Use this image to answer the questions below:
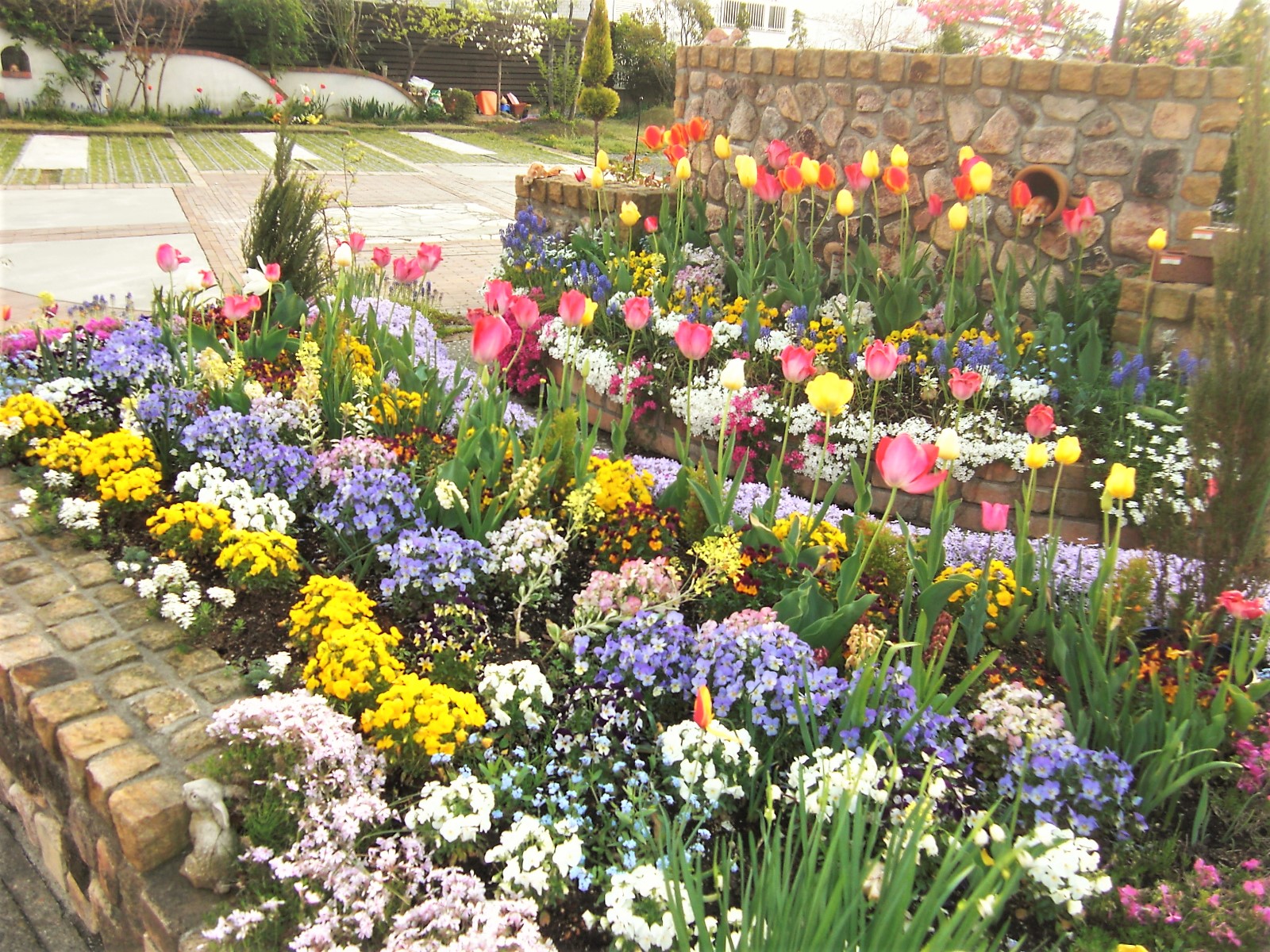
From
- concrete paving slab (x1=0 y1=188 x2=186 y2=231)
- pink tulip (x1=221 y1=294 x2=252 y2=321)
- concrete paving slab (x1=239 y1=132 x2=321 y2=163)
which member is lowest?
concrete paving slab (x1=0 y1=188 x2=186 y2=231)

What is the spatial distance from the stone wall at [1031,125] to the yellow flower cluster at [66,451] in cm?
368

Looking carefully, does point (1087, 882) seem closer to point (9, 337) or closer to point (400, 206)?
point (9, 337)

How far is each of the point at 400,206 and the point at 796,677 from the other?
9494mm

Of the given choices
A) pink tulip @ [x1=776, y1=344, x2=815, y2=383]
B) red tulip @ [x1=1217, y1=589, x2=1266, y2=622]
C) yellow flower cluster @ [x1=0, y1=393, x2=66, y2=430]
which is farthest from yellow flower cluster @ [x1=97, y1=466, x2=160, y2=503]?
red tulip @ [x1=1217, y1=589, x2=1266, y2=622]

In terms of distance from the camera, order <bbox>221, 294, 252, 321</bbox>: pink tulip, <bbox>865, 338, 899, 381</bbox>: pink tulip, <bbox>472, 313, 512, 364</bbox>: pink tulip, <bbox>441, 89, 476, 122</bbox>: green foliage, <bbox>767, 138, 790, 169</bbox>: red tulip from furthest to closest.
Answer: <bbox>441, 89, 476, 122</bbox>: green foliage < <bbox>767, 138, 790, 169</bbox>: red tulip < <bbox>221, 294, 252, 321</bbox>: pink tulip < <bbox>472, 313, 512, 364</bbox>: pink tulip < <bbox>865, 338, 899, 381</bbox>: pink tulip

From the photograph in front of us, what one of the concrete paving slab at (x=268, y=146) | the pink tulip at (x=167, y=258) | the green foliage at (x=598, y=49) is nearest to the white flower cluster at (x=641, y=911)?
the pink tulip at (x=167, y=258)

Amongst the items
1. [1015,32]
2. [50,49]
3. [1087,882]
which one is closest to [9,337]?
[1087,882]

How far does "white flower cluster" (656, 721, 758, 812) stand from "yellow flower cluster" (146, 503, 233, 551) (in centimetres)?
147

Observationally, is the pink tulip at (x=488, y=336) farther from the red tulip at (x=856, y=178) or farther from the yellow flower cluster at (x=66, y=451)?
the red tulip at (x=856, y=178)

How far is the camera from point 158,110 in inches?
652

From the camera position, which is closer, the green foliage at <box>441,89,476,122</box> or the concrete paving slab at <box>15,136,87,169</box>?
the concrete paving slab at <box>15,136,87,169</box>

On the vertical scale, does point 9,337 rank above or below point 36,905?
above

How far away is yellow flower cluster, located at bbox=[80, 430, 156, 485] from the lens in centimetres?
305

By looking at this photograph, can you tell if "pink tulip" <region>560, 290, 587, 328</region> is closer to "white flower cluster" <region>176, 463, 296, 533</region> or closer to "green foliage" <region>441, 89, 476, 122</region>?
"white flower cluster" <region>176, 463, 296, 533</region>
